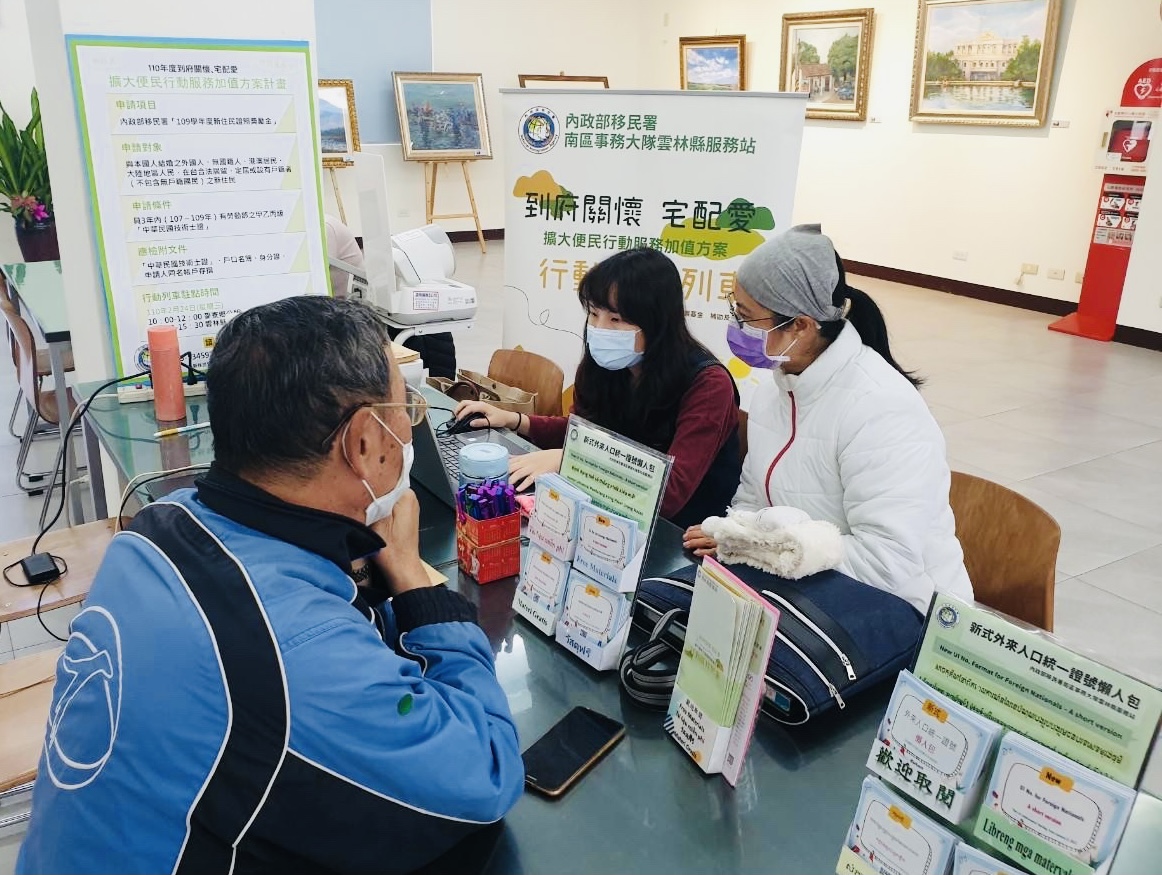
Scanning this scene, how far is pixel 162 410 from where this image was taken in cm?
219

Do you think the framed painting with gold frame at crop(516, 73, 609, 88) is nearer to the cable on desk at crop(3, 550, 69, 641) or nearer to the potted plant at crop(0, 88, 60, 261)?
the potted plant at crop(0, 88, 60, 261)

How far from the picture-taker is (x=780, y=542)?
4.26 ft

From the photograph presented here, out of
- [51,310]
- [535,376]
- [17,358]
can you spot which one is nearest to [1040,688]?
[535,376]

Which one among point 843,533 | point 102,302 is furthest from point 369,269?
point 843,533

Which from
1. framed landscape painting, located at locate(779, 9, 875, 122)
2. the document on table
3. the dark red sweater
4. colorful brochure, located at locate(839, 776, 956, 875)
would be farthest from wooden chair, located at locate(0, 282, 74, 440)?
framed landscape painting, located at locate(779, 9, 875, 122)

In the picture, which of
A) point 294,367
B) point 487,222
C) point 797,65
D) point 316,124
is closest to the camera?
point 294,367

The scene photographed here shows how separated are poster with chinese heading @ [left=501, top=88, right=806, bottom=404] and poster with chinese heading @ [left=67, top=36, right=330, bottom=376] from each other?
3.90 ft

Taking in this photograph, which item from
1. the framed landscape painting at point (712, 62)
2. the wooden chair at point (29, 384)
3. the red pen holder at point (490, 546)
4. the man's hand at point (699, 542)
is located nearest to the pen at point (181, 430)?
the red pen holder at point (490, 546)

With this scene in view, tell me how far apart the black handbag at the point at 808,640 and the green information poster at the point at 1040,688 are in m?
0.30

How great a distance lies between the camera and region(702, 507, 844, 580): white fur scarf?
1286mm

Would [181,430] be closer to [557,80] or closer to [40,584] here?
[40,584]

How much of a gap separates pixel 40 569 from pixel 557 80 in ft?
29.5

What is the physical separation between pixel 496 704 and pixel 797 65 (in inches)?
353

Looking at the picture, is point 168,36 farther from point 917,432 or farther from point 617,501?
point 917,432
